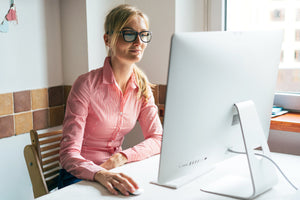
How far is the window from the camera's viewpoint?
2053mm

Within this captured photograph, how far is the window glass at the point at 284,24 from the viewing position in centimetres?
205

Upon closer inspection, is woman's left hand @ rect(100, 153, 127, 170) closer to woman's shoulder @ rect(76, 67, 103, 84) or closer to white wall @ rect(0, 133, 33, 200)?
woman's shoulder @ rect(76, 67, 103, 84)

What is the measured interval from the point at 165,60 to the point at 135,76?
579 millimetres

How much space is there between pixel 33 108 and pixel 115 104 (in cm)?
72

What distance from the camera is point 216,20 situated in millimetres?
2262

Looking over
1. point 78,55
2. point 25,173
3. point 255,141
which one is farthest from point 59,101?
point 255,141

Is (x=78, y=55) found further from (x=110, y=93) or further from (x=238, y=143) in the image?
(x=238, y=143)

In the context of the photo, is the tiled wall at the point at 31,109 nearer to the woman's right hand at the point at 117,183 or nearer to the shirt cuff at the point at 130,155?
the shirt cuff at the point at 130,155

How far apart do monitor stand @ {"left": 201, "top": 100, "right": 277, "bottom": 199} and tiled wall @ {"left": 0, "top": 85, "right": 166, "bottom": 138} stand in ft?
3.78

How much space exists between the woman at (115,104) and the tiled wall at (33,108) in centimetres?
57

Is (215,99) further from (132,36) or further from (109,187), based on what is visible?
(132,36)

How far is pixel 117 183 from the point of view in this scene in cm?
118

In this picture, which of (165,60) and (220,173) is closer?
(220,173)

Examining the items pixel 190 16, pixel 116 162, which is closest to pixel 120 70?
pixel 116 162
